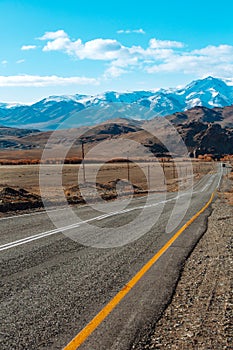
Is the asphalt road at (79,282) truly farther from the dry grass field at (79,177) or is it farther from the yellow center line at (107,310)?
the dry grass field at (79,177)

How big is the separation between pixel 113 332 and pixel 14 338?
1.20 meters

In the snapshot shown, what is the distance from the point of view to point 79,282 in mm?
5965

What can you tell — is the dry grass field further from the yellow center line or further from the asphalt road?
the yellow center line

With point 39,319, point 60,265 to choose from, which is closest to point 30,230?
point 60,265

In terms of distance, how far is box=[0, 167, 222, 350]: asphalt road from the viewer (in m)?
4.22

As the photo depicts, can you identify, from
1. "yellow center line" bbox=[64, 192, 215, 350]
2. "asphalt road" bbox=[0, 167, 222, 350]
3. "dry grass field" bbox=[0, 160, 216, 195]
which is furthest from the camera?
"dry grass field" bbox=[0, 160, 216, 195]

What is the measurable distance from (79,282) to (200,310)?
7.00ft

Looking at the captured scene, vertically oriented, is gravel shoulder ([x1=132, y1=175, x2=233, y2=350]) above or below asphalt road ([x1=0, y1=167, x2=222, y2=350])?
below

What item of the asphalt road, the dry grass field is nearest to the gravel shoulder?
the asphalt road

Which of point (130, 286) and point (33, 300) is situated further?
point (130, 286)

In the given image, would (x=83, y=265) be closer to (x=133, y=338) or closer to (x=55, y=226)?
(x=133, y=338)

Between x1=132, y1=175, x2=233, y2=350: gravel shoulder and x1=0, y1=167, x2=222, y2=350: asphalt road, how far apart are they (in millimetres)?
195

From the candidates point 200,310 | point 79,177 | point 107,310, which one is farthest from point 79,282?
point 79,177

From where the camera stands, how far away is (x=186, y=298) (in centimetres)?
543
